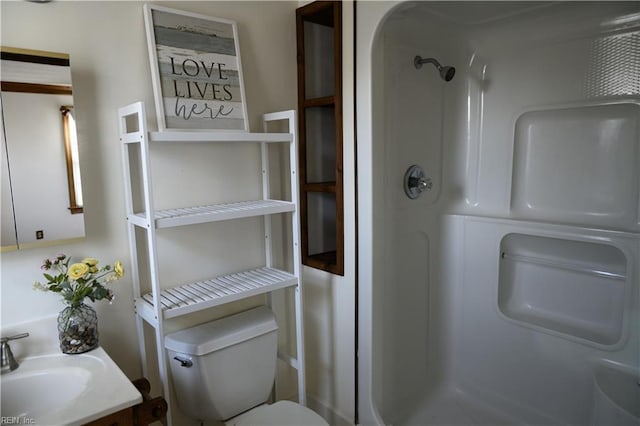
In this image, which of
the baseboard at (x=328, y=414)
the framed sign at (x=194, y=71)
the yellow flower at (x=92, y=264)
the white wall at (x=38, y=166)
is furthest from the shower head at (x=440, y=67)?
the baseboard at (x=328, y=414)

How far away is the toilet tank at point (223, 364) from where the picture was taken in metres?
1.54

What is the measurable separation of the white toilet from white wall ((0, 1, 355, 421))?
0.69 feet

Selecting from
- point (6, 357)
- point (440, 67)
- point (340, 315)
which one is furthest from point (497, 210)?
point (6, 357)

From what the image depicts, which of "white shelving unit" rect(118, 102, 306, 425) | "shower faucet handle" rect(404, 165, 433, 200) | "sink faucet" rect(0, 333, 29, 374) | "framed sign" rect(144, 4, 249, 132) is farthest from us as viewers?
"shower faucet handle" rect(404, 165, 433, 200)

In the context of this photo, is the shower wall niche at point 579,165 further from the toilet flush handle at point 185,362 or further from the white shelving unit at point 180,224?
the toilet flush handle at point 185,362

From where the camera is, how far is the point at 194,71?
157 centimetres

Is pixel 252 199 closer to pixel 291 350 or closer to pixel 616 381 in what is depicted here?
pixel 291 350

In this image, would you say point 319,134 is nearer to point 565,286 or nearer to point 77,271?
point 77,271

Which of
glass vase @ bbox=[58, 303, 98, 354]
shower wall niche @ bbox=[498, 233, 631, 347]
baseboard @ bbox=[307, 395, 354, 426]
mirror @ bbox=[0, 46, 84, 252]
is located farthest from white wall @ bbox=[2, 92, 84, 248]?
shower wall niche @ bbox=[498, 233, 631, 347]

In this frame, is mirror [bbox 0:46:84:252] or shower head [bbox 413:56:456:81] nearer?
mirror [bbox 0:46:84:252]

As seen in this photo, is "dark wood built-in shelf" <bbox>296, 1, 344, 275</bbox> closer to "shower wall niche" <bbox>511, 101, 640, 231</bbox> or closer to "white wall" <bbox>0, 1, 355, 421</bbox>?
"white wall" <bbox>0, 1, 355, 421</bbox>

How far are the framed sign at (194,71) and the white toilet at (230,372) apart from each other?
0.79 metres

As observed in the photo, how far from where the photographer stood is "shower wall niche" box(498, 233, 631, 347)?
1.84 metres

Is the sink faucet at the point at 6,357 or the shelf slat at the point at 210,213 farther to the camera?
the shelf slat at the point at 210,213
